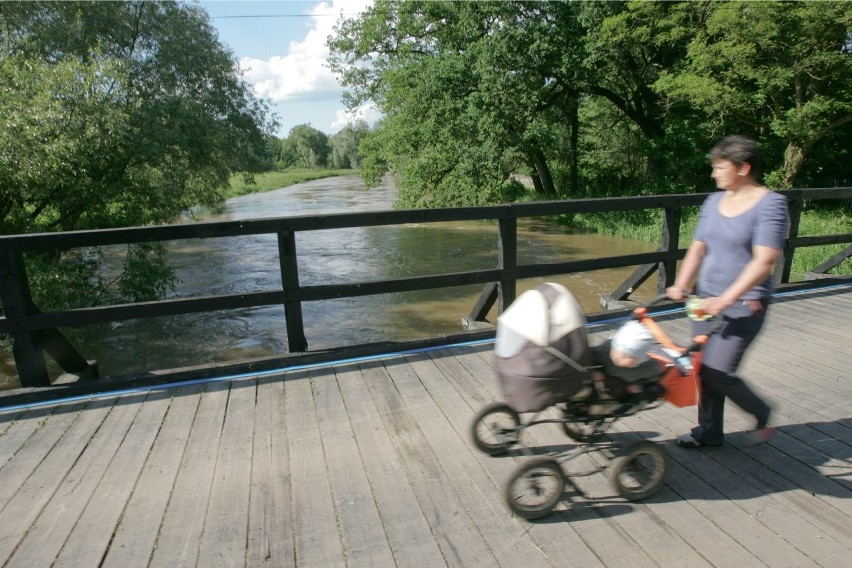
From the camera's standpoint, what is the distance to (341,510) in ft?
8.12

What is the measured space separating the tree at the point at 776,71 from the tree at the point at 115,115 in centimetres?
1159

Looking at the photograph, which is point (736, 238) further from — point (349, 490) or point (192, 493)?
point (192, 493)

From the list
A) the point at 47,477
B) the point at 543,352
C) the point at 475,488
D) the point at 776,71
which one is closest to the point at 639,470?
the point at 475,488

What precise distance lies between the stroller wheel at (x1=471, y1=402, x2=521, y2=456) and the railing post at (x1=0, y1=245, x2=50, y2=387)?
2.67 meters

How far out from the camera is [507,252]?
452cm

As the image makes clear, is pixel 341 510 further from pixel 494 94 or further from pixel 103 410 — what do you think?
pixel 494 94

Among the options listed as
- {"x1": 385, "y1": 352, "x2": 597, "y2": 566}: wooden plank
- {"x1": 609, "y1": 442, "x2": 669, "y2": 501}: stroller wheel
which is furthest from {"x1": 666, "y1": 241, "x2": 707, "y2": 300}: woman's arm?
{"x1": 385, "y1": 352, "x2": 597, "y2": 566}: wooden plank

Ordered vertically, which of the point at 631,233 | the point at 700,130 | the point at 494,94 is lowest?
the point at 631,233

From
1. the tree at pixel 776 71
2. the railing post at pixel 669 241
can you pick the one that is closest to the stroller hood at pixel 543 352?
the railing post at pixel 669 241

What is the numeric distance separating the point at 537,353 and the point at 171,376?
2.70 metres

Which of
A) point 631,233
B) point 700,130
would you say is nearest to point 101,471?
point 631,233

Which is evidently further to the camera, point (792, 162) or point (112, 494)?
point (792, 162)

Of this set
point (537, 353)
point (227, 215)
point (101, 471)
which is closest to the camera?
point (537, 353)

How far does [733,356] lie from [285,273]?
2.78m
